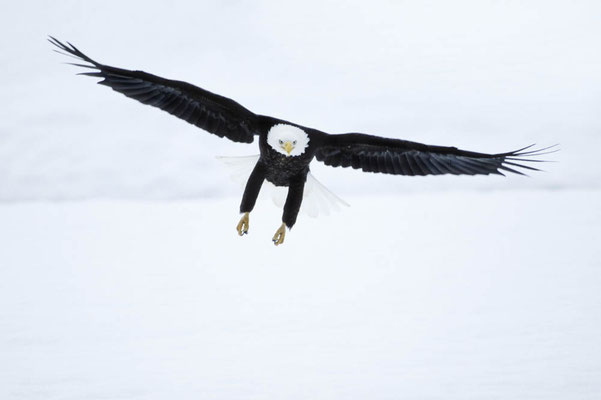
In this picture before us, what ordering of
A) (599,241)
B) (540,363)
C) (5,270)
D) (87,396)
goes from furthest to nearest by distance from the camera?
(599,241)
(5,270)
(540,363)
(87,396)

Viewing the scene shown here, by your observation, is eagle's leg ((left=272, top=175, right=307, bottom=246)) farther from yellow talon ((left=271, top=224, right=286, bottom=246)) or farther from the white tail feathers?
the white tail feathers

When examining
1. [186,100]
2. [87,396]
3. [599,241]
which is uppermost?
[186,100]

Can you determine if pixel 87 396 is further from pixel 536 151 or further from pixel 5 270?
pixel 5 270

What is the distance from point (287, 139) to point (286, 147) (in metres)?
0.06

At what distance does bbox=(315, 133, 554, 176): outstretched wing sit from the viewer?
7426 mm

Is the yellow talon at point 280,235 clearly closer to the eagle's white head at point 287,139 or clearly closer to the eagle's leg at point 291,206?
the eagle's leg at point 291,206

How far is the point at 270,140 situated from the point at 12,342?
10.5 feet

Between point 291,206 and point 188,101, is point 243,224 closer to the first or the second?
point 291,206

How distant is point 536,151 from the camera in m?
7.19

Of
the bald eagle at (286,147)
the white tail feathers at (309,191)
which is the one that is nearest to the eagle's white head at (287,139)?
the bald eagle at (286,147)

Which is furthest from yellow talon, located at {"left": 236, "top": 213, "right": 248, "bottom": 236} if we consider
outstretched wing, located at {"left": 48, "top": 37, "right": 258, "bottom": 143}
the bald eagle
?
outstretched wing, located at {"left": 48, "top": 37, "right": 258, "bottom": 143}

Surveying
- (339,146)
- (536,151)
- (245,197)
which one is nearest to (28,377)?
(245,197)

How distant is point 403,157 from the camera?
777cm

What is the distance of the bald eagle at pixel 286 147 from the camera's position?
23.5 ft
